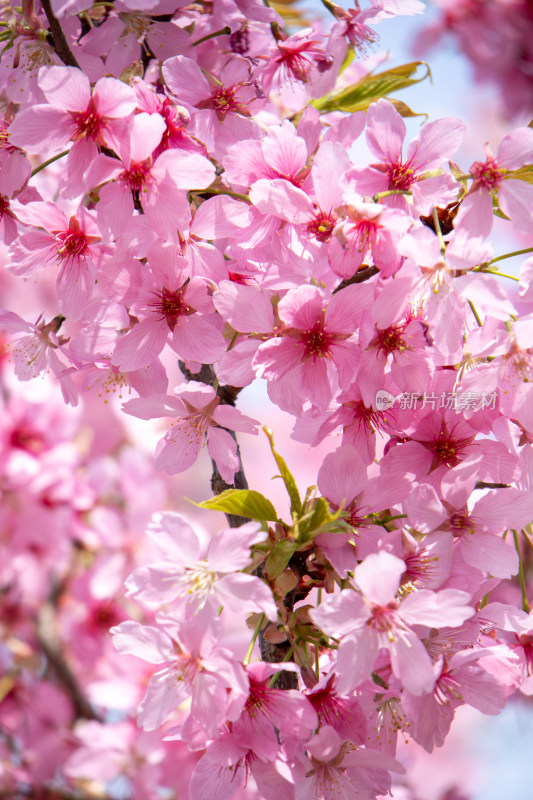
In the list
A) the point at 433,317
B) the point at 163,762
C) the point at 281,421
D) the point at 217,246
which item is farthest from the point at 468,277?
the point at 281,421

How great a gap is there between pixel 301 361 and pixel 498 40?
38 cm

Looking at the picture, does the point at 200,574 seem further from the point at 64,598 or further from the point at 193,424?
the point at 64,598

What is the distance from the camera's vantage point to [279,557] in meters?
0.83

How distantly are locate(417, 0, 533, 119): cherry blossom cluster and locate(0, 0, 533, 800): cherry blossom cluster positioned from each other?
15 centimetres

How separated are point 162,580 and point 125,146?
18.9 inches

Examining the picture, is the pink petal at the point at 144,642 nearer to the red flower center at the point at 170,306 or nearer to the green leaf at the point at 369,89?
the red flower center at the point at 170,306

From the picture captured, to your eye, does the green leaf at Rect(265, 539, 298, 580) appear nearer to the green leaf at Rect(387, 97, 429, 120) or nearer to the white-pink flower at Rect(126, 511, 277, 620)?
the white-pink flower at Rect(126, 511, 277, 620)

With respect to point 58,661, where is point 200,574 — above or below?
above

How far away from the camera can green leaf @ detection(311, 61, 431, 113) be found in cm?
110

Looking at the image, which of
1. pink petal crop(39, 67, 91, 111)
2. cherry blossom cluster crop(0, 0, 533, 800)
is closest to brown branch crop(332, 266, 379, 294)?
cherry blossom cluster crop(0, 0, 533, 800)

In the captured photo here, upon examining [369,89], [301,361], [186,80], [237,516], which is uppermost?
[186,80]

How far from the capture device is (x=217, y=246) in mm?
945

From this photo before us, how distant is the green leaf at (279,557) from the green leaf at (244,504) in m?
0.04

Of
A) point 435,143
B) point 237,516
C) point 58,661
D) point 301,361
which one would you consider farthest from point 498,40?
point 58,661
